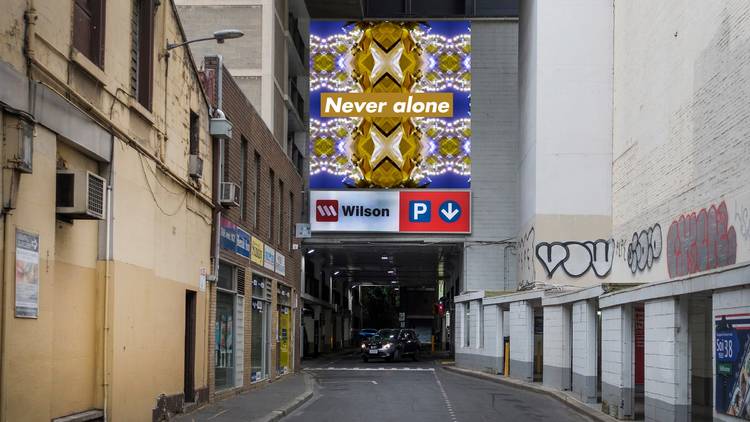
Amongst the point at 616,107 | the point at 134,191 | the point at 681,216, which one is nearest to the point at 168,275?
the point at 134,191

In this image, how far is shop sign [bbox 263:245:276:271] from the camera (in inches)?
1071

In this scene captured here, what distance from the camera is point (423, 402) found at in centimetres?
2186

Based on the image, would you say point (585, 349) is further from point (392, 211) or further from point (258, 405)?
point (392, 211)

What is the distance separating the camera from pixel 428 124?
4131cm

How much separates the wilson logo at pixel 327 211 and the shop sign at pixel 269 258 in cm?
1255

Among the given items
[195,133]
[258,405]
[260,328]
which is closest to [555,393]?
[258,405]

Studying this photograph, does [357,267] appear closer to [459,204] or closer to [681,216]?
[459,204]

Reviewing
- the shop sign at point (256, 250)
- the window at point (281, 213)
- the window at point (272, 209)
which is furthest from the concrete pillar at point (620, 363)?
the window at point (281, 213)

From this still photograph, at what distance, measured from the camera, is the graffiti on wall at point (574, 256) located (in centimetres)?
3550

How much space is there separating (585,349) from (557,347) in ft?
12.8

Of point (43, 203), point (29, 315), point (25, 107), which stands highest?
point (25, 107)

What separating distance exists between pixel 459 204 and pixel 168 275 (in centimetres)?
2614

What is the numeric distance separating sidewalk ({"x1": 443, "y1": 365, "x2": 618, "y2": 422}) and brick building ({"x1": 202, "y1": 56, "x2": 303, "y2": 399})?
6.48m

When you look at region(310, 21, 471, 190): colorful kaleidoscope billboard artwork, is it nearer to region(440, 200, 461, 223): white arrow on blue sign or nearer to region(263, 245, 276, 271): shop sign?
region(440, 200, 461, 223): white arrow on blue sign
